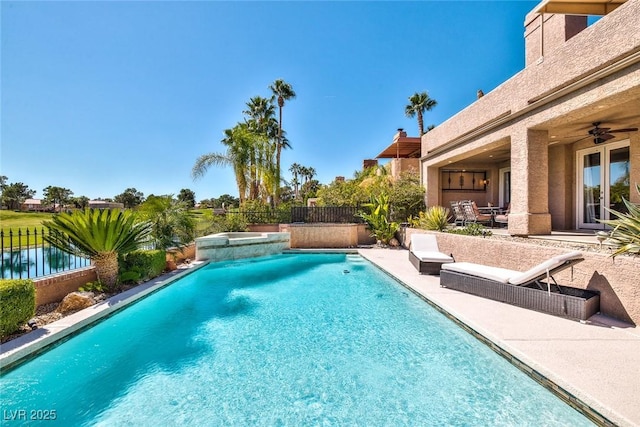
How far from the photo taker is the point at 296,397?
3.35m

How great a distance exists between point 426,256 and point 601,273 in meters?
3.97

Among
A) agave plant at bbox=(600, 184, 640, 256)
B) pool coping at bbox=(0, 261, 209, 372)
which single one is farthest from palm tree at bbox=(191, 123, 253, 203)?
agave plant at bbox=(600, 184, 640, 256)

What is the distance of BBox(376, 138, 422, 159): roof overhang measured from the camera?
62.3ft

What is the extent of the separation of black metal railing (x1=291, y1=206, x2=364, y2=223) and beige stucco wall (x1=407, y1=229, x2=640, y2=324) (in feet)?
30.3

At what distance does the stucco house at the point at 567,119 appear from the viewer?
6.28m

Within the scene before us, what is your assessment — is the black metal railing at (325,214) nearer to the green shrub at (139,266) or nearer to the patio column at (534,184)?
the patio column at (534,184)

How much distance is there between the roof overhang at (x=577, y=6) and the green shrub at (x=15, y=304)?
521 inches

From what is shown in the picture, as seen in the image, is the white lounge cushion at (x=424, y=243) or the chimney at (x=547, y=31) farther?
the white lounge cushion at (x=424, y=243)

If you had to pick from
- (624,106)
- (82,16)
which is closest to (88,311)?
(82,16)

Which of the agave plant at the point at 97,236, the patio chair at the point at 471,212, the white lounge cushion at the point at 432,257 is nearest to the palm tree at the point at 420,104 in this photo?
the patio chair at the point at 471,212

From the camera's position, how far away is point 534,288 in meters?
5.40

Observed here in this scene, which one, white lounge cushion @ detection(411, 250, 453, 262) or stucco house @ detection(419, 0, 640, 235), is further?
white lounge cushion @ detection(411, 250, 453, 262)

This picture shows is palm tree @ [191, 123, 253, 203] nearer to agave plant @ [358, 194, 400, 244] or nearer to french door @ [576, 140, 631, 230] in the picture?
agave plant @ [358, 194, 400, 244]

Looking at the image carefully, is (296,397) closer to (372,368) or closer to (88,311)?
(372,368)
